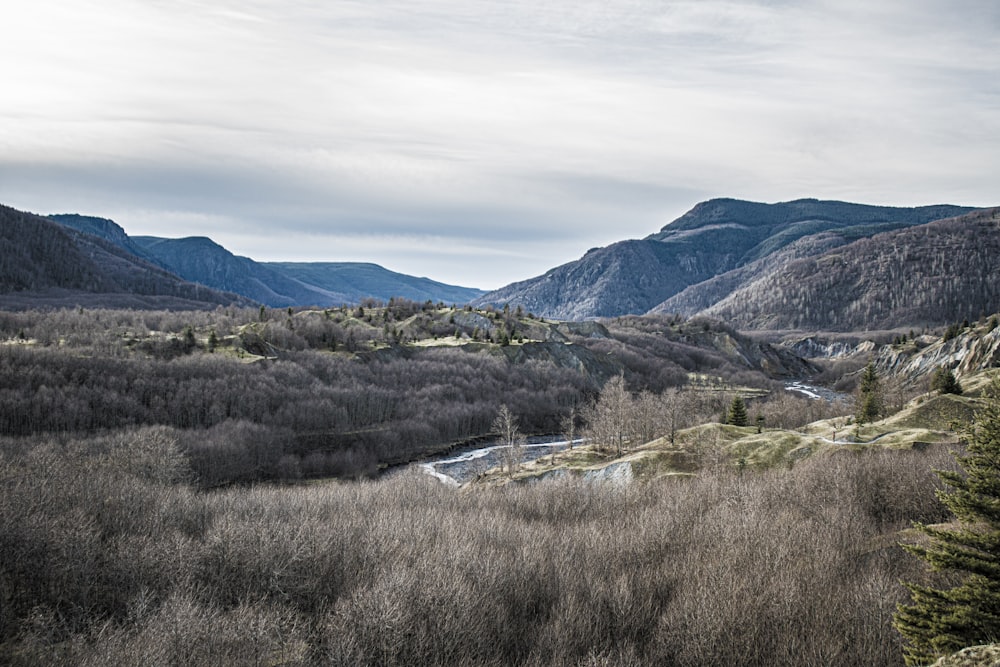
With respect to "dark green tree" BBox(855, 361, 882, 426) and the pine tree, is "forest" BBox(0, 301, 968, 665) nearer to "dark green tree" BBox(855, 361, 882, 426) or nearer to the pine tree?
the pine tree

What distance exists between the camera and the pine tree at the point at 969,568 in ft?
41.9

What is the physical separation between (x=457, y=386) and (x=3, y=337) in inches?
3919

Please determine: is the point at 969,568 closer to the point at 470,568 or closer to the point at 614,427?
the point at 470,568

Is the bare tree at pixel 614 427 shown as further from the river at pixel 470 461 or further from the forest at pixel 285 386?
the forest at pixel 285 386

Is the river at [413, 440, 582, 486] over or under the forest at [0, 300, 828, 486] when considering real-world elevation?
under

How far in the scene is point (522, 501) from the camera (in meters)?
42.3

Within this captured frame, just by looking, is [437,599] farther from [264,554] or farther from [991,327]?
[991,327]

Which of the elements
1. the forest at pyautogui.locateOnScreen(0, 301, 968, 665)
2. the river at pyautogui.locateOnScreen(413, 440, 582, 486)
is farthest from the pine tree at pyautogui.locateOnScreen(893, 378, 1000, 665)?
the river at pyautogui.locateOnScreen(413, 440, 582, 486)

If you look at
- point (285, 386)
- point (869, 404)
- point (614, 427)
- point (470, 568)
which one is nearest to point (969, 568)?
point (470, 568)

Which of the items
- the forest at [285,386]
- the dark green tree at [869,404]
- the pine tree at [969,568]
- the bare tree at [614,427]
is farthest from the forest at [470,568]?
the forest at [285,386]

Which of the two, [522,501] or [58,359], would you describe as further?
[58,359]

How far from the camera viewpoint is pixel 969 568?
1317 cm

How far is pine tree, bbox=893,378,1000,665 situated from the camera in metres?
12.8

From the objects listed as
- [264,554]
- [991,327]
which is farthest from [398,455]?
[991,327]
